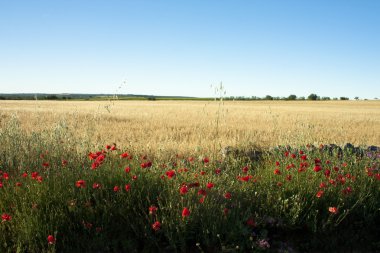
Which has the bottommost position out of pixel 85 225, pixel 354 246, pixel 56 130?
pixel 354 246

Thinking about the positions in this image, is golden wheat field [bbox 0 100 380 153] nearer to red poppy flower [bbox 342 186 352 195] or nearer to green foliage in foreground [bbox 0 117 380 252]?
green foliage in foreground [bbox 0 117 380 252]

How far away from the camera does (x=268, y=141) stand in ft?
36.5

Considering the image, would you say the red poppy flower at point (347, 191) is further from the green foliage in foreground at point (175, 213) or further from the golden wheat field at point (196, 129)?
the golden wheat field at point (196, 129)

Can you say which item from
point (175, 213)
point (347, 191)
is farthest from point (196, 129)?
point (175, 213)

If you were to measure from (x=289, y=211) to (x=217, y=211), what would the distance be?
1017mm

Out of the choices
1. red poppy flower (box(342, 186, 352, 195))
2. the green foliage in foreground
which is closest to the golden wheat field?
the green foliage in foreground

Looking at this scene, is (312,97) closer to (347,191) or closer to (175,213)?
(347,191)

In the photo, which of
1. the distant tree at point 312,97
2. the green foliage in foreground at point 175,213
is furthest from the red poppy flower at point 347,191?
the distant tree at point 312,97

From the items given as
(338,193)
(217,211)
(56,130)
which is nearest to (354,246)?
(338,193)

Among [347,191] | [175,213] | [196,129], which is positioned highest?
[347,191]

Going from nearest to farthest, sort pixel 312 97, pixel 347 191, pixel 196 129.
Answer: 1. pixel 347 191
2. pixel 196 129
3. pixel 312 97

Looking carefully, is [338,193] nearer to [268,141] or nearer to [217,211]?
[217,211]

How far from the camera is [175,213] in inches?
157

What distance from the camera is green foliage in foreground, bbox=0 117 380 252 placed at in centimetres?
368
